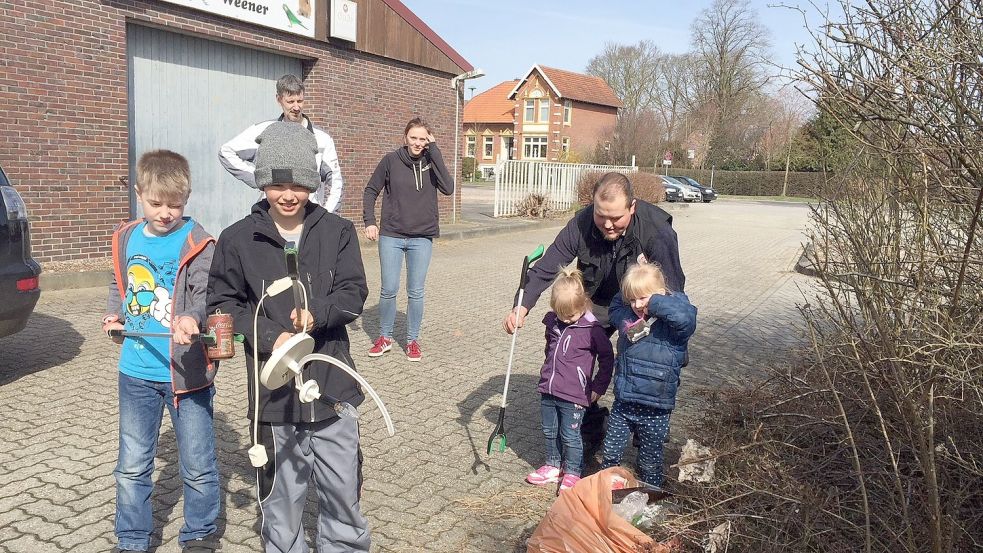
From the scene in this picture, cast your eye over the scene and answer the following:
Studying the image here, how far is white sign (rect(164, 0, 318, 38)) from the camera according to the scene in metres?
11.1

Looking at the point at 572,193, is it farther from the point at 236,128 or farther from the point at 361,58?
the point at 236,128

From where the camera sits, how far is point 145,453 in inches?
122

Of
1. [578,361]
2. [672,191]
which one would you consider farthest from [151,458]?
[672,191]

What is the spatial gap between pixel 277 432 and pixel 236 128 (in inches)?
404

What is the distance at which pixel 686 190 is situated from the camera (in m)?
38.6

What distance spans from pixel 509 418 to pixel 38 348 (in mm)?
4076

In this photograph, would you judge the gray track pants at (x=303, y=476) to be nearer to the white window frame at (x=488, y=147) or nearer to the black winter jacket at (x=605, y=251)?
the black winter jacket at (x=605, y=251)

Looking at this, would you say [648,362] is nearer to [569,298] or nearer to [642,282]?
[642,282]

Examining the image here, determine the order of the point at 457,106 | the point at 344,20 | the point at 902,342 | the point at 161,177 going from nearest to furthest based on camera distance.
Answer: the point at 902,342
the point at 161,177
the point at 344,20
the point at 457,106

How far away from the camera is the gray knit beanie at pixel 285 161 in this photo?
2844 mm

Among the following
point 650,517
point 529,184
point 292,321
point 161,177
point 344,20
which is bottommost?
point 650,517

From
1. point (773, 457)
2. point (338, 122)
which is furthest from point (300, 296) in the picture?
point (338, 122)

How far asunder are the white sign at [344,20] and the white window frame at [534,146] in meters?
49.9

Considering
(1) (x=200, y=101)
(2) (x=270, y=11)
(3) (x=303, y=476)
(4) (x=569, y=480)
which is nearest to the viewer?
(3) (x=303, y=476)
